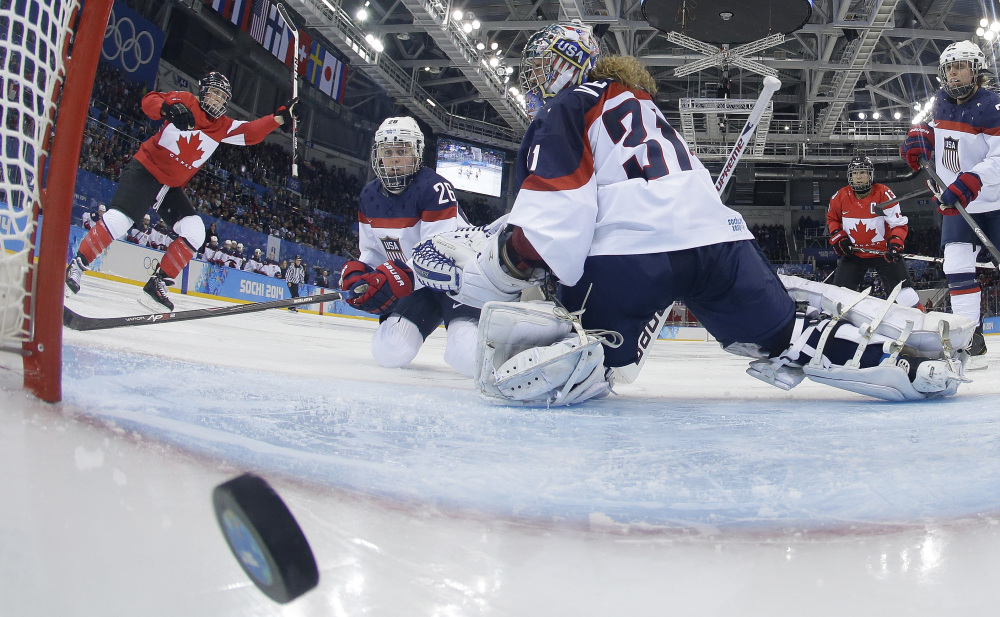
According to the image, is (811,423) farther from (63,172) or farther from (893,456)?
(63,172)

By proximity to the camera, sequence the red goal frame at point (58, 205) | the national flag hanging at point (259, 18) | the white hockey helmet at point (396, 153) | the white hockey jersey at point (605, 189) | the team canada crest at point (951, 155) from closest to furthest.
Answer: the red goal frame at point (58, 205) < the white hockey jersey at point (605, 189) < the white hockey helmet at point (396, 153) < the team canada crest at point (951, 155) < the national flag hanging at point (259, 18)

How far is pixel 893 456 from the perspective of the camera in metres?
0.98

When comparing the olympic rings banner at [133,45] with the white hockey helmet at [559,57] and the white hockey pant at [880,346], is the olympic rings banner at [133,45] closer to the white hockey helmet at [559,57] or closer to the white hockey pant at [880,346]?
the white hockey helmet at [559,57]

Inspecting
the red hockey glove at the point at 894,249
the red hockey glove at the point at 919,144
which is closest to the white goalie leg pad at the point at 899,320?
the red hockey glove at the point at 919,144

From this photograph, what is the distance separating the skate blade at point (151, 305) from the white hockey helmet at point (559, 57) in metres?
3.13

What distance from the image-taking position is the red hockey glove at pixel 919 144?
3334 mm

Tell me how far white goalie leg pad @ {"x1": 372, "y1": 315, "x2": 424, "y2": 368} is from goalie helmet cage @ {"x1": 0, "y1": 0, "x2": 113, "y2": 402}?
5.55 ft

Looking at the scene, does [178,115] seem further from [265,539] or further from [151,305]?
[265,539]

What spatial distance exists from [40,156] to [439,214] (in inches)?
72.9

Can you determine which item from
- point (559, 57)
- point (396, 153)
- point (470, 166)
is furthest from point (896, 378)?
point (470, 166)

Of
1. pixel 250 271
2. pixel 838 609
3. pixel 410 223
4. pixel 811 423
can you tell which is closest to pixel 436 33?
pixel 250 271

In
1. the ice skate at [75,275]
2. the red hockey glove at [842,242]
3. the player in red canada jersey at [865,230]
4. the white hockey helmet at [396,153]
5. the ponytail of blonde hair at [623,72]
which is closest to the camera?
the ponytail of blonde hair at [623,72]

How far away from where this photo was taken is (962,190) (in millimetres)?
2887

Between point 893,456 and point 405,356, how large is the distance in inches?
74.5
